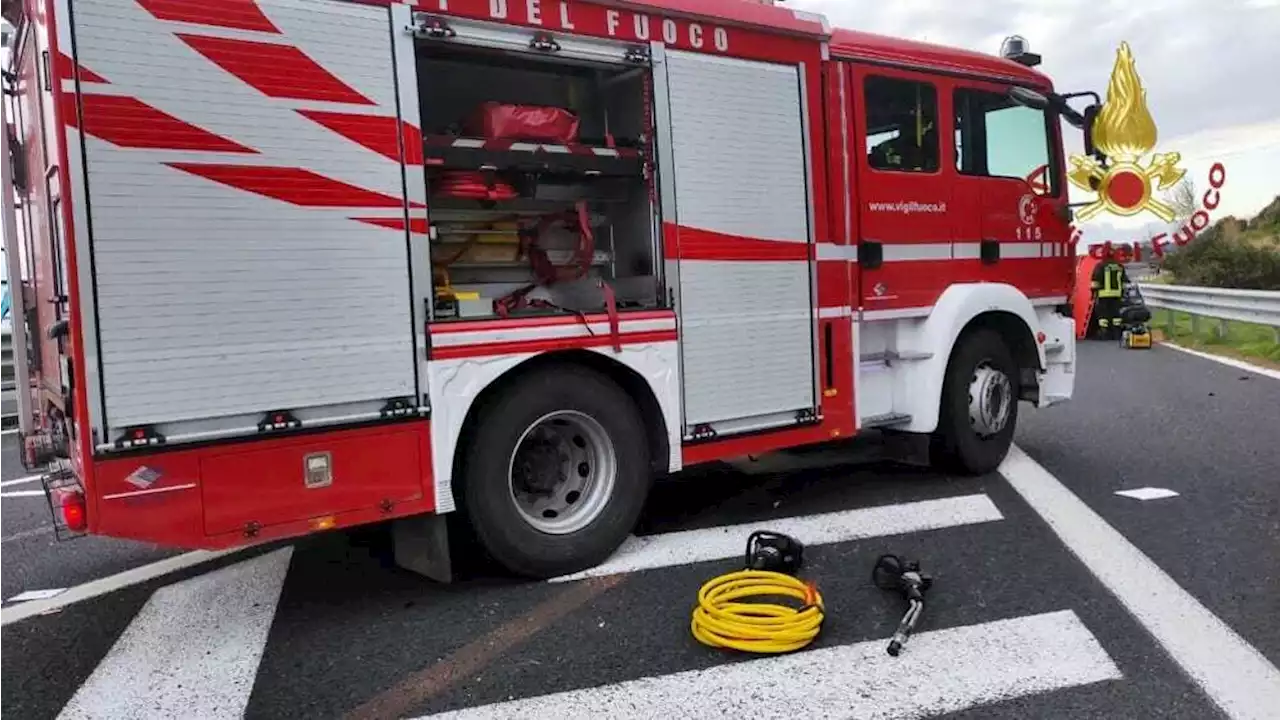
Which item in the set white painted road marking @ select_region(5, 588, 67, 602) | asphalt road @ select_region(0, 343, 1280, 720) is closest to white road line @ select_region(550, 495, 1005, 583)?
asphalt road @ select_region(0, 343, 1280, 720)

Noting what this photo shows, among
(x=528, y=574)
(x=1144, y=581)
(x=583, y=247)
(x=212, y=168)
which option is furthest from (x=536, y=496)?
(x=1144, y=581)

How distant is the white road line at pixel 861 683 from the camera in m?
3.34

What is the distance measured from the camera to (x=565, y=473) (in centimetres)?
498

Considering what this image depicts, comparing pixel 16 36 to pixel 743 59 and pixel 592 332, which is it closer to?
pixel 592 332

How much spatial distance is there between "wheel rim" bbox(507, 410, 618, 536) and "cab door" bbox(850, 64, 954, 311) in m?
2.01

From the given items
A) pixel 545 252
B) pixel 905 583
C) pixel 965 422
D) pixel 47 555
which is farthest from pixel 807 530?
pixel 47 555

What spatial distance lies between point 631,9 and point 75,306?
281 centimetres

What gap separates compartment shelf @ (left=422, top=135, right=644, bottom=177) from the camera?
4543 mm

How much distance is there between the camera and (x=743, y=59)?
17.5 ft

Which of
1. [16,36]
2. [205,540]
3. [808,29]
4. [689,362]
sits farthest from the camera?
[808,29]

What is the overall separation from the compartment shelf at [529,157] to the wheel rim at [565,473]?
1210mm

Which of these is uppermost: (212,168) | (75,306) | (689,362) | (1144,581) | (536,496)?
(212,168)

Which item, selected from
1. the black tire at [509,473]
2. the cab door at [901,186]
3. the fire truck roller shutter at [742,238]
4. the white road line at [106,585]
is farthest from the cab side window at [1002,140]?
the white road line at [106,585]

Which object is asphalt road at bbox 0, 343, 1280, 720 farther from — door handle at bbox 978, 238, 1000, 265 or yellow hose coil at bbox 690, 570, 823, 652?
door handle at bbox 978, 238, 1000, 265
